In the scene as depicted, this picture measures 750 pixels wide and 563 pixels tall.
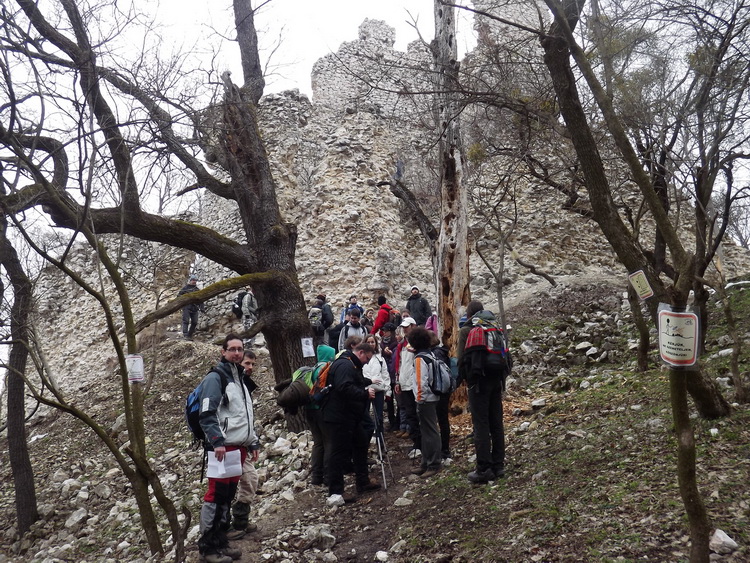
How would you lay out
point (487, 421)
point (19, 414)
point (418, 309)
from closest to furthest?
point (487, 421)
point (19, 414)
point (418, 309)

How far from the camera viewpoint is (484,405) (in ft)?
17.0

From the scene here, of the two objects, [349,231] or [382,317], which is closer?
[382,317]

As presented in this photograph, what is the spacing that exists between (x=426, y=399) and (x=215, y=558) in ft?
7.70

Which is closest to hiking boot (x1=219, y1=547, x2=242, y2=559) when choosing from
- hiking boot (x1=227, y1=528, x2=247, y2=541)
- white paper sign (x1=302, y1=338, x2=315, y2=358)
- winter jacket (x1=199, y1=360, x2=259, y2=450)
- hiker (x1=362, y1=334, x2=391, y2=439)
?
hiking boot (x1=227, y1=528, x2=247, y2=541)

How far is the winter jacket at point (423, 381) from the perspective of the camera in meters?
5.53

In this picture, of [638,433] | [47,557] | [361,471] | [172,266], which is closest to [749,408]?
[638,433]

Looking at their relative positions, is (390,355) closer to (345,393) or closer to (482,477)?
(345,393)

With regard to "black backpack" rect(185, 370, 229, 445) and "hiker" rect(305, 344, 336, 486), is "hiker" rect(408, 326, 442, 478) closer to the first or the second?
"hiker" rect(305, 344, 336, 486)

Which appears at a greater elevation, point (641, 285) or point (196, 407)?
point (641, 285)

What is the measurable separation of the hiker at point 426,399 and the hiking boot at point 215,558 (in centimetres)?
217

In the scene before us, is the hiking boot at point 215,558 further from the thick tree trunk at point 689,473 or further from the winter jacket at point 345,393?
the thick tree trunk at point 689,473

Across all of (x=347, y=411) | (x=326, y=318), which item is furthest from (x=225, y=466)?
(x=326, y=318)

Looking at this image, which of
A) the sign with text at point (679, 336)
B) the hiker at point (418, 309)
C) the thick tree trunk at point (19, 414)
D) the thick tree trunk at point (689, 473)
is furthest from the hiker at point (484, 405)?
the thick tree trunk at point (19, 414)

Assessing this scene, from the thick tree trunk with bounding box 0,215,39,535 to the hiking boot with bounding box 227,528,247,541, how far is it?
14.9ft
